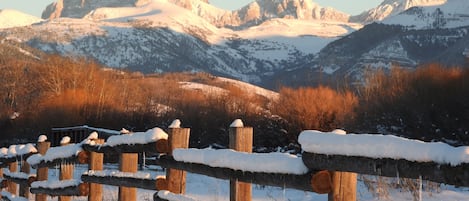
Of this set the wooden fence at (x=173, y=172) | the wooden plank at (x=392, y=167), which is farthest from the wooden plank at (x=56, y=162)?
the wooden plank at (x=392, y=167)

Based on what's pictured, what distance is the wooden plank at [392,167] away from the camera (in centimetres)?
242

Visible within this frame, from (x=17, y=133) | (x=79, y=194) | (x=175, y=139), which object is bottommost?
(x=17, y=133)

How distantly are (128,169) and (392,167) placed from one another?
12.2 ft

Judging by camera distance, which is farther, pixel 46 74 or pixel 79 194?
pixel 46 74

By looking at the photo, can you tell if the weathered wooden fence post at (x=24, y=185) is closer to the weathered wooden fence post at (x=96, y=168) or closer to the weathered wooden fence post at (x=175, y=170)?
the weathered wooden fence post at (x=96, y=168)

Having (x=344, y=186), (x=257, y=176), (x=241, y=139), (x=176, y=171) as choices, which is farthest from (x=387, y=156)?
(x=176, y=171)

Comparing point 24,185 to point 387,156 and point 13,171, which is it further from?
point 387,156

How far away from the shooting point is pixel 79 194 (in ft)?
22.4

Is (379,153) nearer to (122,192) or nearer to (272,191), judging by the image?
(122,192)

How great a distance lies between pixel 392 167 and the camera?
2682mm

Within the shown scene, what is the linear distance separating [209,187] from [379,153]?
10.6 metres

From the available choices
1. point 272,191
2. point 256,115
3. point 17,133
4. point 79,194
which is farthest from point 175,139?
point 17,133

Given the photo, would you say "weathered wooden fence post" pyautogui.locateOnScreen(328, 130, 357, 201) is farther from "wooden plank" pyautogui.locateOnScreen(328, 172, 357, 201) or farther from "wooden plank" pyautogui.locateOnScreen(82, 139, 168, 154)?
"wooden plank" pyautogui.locateOnScreen(82, 139, 168, 154)

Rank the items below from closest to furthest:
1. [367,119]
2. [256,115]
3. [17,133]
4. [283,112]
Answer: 1. [367,119]
2. [283,112]
3. [256,115]
4. [17,133]
